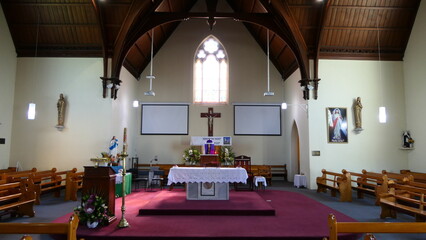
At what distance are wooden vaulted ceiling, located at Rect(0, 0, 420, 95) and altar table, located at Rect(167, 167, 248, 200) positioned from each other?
489 cm

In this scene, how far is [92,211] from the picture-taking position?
5023 millimetres

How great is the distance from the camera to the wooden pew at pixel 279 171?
13.1 meters

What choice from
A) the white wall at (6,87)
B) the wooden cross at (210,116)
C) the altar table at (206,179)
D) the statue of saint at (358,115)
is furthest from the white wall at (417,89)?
the white wall at (6,87)

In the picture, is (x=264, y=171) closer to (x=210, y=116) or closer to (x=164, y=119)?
(x=210, y=116)

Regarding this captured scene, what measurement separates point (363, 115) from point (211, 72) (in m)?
6.80

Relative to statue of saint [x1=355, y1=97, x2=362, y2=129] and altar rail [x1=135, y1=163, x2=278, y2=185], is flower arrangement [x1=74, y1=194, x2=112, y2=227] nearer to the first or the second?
altar rail [x1=135, y1=163, x2=278, y2=185]

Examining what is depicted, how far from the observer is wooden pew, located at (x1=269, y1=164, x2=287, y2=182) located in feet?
43.0

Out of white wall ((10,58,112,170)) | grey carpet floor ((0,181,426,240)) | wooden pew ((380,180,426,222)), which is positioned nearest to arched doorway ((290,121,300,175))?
grey carpet floor ((0,181,426,240))

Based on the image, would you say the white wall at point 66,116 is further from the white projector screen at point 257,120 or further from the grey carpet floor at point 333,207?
the white projector screen at point 257,120

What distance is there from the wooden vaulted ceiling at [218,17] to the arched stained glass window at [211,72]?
353 centimetres

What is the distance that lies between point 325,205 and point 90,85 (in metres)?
8.49

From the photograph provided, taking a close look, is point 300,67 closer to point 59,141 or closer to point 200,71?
point 200,71

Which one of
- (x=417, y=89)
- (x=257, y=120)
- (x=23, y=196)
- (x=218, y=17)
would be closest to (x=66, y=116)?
(x=23, y=196)

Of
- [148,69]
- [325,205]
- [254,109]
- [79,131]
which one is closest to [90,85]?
[79,131]
